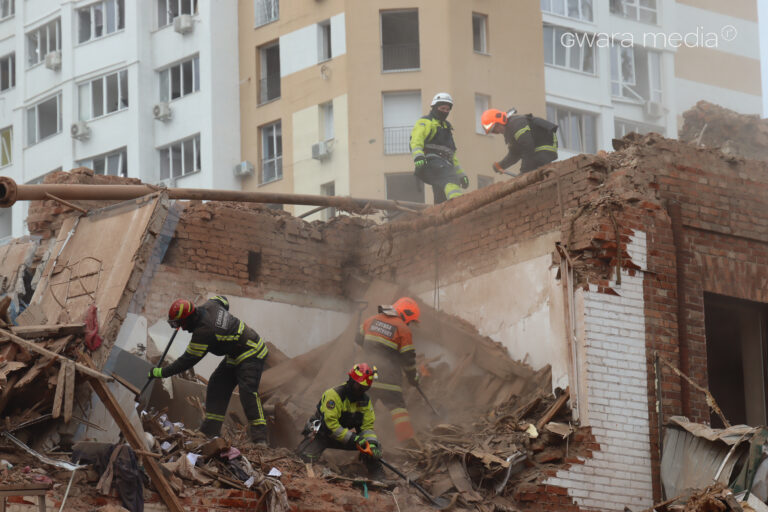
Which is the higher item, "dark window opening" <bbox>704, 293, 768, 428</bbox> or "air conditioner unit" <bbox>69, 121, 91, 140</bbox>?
"air conditioner unit" <bbox>69, 121, 91, 140</bbox>

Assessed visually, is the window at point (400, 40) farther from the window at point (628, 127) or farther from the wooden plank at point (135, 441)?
the wooden plank at point (135, 441)

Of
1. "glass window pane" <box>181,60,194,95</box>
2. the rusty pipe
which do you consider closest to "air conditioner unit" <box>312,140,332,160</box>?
"glass window pane" <box>181,60,194,95</box>

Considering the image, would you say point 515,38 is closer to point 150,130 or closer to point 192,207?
point 150,130

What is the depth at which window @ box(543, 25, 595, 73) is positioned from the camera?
121ft

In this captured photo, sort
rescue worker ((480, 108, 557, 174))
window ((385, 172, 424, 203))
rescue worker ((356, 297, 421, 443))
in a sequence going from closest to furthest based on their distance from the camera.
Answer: rescue worker ((356, 297, 421, 443)) < rescue worker ((480, 108, 557, 174)) < window ((385, 172, 424, 203))

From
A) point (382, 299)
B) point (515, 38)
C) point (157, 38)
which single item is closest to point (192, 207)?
point (382, 299)

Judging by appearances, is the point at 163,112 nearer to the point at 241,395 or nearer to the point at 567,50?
the point at 567,50

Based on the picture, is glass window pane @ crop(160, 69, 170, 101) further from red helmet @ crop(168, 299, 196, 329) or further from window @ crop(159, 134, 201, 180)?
red helmet @ crop(168, 299, 196, 329)

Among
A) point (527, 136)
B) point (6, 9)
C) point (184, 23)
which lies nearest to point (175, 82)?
point (184, 23)

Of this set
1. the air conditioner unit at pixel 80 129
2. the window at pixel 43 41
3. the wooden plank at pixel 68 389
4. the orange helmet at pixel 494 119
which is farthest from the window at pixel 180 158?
the wooden plank at pixel 68 389

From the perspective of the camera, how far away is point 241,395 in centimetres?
1261

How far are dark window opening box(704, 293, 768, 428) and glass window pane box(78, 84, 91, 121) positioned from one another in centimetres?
2901

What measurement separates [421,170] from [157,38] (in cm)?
2383

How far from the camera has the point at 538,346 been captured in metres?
13.5
